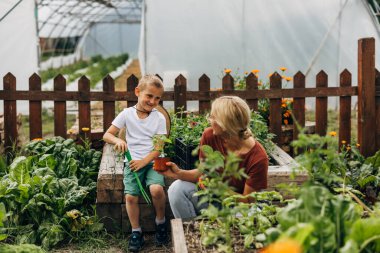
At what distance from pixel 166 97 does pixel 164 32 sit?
13.8 feet

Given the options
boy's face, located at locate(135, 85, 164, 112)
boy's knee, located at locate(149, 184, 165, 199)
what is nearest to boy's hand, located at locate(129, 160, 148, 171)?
boy's knee, located at locate(149, 184, 165, 199)

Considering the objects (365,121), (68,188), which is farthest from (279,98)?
(68,188)

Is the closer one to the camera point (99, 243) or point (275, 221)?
point (275, 221)

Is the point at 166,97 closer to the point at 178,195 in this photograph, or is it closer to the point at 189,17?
the point at 178,195

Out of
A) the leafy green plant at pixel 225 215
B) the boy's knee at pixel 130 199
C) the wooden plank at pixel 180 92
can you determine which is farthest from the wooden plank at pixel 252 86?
the leafy green plant at pixel 225 215

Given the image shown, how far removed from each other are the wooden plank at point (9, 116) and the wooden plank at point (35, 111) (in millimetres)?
153

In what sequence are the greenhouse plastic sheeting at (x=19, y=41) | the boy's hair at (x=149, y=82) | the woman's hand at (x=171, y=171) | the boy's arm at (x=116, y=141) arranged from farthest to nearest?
the greenhouse plastic sheeting at (x=19, y=41) → the boy's hair at (x=149, y=82) → the boy's arm at (x=116, y=141) → the woman's hand at (x=171, y=171)

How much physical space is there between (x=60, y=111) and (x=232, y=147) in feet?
8.85

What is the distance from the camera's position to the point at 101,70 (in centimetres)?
1970

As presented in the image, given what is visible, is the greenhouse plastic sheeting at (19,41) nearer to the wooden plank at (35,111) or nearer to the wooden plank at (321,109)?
the wooden plank at (35,111)

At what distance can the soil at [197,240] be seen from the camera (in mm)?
2414

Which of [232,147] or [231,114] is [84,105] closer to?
[232,147]

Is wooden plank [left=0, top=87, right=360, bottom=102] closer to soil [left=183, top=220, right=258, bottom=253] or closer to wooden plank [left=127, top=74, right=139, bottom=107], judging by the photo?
wooden plank [left=127, top=74, right=139, bottom=107]

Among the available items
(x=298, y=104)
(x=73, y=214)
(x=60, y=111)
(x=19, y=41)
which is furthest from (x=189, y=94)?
(x=19, y=41)
